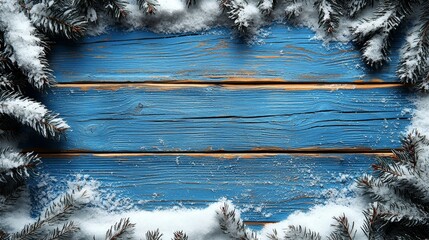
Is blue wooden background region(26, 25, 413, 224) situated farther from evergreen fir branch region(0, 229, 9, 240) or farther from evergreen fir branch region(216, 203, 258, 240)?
evergreen fir branch region(0, 229, 9, 240)

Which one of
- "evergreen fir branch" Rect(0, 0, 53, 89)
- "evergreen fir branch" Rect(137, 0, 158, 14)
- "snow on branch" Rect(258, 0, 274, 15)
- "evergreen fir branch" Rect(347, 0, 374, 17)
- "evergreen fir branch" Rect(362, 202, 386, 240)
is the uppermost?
"evergreen fir branch" Rect(347, 0, 374, 17)

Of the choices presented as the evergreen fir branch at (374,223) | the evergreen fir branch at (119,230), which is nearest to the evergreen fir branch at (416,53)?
the evergreen fir branch at (374,223)

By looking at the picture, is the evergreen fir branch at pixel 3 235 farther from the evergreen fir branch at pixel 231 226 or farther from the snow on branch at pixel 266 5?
the snow on branch at pixel 266 5

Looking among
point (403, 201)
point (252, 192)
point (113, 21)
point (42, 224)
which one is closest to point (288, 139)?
point (252, 192)

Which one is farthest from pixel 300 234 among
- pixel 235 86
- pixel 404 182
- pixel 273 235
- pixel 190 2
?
pixel 190 2

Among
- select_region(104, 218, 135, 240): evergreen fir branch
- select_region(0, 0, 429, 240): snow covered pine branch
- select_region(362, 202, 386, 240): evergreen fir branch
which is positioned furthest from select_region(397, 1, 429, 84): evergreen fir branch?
select_region(104, 218, 135, 240): evergreen fir branch

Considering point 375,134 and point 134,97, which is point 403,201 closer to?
point 375,134
